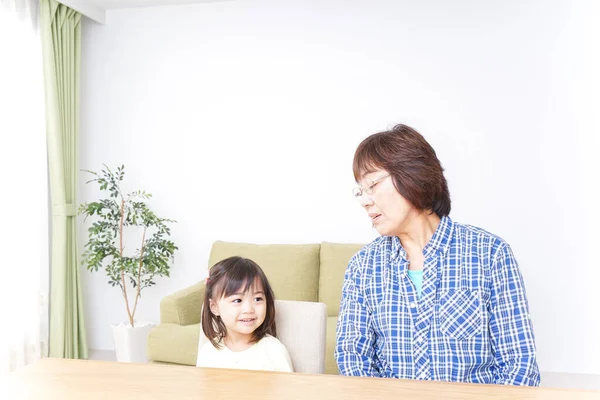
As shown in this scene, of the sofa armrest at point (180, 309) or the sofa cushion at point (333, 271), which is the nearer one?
the sofa armrest at point (180, 309)

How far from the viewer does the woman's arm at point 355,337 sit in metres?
1.48

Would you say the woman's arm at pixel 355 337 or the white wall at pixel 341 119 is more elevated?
the white wall at pixel 341 119

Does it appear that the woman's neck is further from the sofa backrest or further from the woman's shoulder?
the sofa backrest

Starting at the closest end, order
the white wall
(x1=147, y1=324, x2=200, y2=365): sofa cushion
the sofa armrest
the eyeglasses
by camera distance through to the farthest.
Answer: the eyeglasses, (x1=147, y1=324, x2=200, y2=365): sofa cushion, the sofa armrest, the white wall

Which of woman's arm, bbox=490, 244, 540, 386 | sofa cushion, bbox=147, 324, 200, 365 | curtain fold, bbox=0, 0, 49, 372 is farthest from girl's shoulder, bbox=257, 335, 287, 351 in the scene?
curtain fold, bbox=0, 0, 49, 372

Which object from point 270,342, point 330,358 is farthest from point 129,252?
point 270,342

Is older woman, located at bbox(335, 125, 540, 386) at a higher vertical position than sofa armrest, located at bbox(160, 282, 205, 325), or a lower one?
higher

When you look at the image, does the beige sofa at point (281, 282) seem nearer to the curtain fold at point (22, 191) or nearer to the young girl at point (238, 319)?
the curtain fold at point (22, 191)

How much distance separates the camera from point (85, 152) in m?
4.52

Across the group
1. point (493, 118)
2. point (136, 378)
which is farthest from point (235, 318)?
point (493, 118)

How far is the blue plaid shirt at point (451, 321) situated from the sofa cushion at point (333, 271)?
210 cm

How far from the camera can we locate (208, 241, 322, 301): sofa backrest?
3660 millimetres

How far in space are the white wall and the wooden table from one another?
299 cm

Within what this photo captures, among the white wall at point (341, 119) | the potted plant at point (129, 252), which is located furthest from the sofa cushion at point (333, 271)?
the potted plant at point (129, 252)
